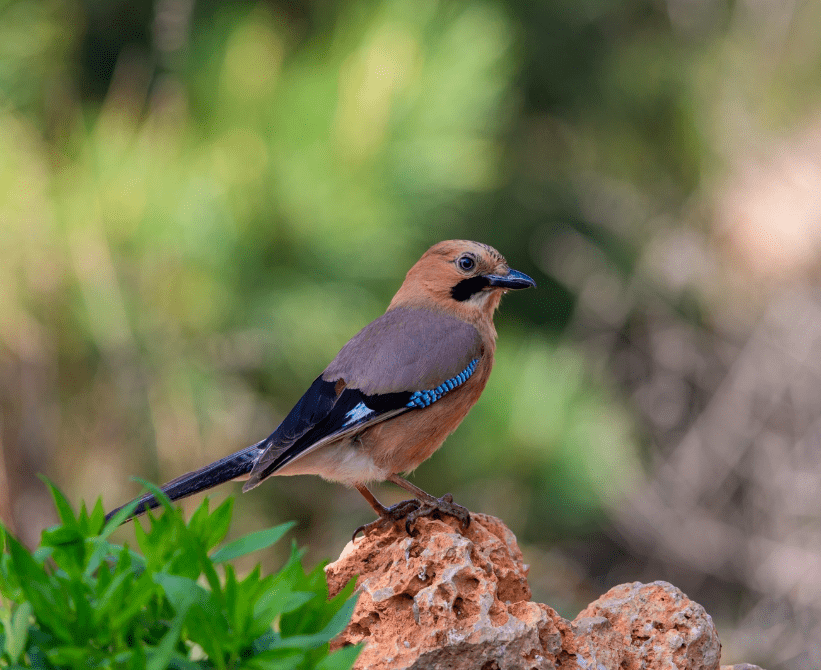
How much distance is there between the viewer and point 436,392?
1.98 metres

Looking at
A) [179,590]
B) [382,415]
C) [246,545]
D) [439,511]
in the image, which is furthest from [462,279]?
[179,590]

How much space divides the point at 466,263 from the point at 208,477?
0.84 m

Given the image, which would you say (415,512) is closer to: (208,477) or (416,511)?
(416,511)

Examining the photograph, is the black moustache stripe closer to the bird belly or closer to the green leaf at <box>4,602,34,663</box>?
the bird belly

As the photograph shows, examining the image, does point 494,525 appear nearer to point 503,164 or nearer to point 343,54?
point 343,54

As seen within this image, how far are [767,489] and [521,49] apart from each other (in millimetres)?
2574

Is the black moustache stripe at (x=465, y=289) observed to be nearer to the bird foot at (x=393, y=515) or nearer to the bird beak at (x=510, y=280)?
the bird beak at (x=510, y=280)

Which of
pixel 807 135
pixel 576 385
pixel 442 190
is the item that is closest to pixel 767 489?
pixel 576 385

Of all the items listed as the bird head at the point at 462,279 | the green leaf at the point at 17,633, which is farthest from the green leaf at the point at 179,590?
the bird head at the point at 462,279

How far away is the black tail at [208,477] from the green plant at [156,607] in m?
0.69

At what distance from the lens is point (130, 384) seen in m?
2.88

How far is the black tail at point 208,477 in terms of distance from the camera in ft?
6.05

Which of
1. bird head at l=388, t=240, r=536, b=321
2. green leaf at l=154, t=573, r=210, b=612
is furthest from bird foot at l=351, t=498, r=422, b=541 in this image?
green leaf at l=154, t=573, r=210, b=612

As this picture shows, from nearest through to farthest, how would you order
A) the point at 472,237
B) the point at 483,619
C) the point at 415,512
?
1. the point at 483,619
2. the point at 415,512
3. the point at 472,237
